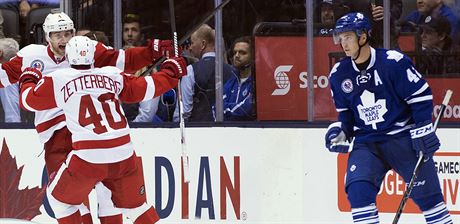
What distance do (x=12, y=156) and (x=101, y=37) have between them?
0.96 m

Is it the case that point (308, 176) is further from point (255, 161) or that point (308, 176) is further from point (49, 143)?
point (49, 143)

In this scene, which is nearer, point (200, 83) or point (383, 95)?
point (383, 95)

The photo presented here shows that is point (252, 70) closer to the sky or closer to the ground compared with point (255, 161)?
closer to the sky

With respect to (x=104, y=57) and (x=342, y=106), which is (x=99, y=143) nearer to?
(x=104, y=57)

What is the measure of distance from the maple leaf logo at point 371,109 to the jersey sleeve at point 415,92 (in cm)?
13

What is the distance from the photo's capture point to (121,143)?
717 centimetres

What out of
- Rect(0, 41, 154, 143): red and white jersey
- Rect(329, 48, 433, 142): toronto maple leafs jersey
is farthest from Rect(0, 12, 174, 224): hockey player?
Rect(329, 48, 433, 142): toronto maple leafs jersey

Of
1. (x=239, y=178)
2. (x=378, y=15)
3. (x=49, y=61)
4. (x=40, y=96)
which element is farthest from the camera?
(x=239, y=178)

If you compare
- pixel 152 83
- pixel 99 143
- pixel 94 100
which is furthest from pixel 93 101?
pixel 152 83

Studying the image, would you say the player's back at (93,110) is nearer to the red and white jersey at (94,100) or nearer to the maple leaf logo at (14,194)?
the red and white jersey at (94,100)

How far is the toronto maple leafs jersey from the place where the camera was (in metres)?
6.72

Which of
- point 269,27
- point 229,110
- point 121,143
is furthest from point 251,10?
point 121,143

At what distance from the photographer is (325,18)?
26.7ft

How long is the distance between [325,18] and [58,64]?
1623 millimetres
